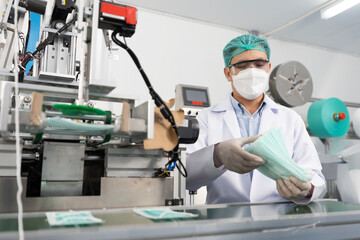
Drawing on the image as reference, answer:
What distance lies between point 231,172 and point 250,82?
431mm

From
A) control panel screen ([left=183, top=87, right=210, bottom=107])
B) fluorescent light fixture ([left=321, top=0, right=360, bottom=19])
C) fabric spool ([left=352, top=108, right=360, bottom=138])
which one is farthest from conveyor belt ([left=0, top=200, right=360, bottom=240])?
fluorescent light fixture ([left=321, top=0, right=360, bottom=19])

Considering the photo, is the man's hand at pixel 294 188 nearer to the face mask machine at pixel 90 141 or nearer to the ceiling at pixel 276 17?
the face mask machine at pixel 90 141

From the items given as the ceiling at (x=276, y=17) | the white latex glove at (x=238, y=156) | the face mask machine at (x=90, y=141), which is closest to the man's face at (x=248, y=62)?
the white latex glove at (x=238, y=156)

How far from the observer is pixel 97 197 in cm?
79

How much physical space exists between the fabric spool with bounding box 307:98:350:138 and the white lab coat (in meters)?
1.20

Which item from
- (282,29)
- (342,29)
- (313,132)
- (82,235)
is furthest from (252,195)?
(342,29)

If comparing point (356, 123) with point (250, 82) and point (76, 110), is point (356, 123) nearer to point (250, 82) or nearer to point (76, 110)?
point (250, 82)

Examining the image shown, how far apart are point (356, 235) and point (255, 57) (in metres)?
0.90

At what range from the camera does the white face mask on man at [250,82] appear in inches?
56.5

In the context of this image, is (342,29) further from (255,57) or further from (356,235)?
(356,235)

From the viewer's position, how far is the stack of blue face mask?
823mm

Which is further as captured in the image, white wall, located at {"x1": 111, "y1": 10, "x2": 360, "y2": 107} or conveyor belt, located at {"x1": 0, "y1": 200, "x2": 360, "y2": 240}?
white wall, located at {"x1": 111, "y1": 10, "x2": 360, "y2": 107}

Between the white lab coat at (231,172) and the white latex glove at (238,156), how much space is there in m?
0.10

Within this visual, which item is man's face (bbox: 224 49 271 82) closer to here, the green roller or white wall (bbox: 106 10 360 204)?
the green roller
